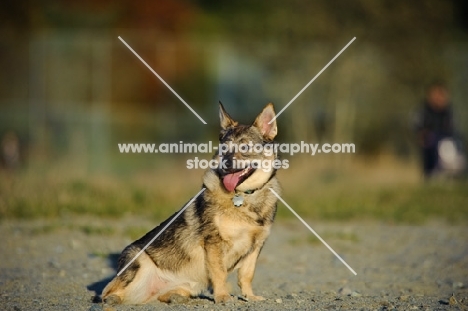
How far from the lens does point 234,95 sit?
22.7 meters

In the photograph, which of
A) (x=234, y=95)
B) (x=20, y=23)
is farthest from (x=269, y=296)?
(x=20, y=23)

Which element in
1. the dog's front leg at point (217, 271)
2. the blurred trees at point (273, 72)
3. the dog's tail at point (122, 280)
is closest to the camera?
the dog's tail at point (122, 280)

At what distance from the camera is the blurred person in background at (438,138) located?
18000mm

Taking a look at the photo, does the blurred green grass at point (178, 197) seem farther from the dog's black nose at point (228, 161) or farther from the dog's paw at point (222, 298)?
the dog's paw at point (222, 298)

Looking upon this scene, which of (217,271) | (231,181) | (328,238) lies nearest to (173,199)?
(328,238)

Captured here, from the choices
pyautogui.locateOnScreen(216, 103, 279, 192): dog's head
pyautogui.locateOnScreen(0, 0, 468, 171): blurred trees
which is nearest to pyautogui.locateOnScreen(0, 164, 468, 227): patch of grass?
pyautogui.locateOnScreen(216, 103, 279, 192): dog's head

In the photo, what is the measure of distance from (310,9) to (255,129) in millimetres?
15799

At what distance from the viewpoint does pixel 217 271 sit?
6.72 m

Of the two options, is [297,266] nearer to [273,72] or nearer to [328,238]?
[328,238]

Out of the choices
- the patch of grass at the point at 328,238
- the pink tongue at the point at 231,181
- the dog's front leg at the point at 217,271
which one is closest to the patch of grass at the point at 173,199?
the patch of grass at the point at 328,238

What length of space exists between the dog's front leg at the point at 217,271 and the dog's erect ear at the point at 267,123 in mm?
1412

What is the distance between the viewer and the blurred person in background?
18000 mm

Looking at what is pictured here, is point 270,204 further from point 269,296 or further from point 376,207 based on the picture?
point 376,207

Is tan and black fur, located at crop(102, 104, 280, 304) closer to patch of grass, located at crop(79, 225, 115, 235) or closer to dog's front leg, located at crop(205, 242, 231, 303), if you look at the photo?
dog's front leg, located at crop(205, 242, 231, 303)
